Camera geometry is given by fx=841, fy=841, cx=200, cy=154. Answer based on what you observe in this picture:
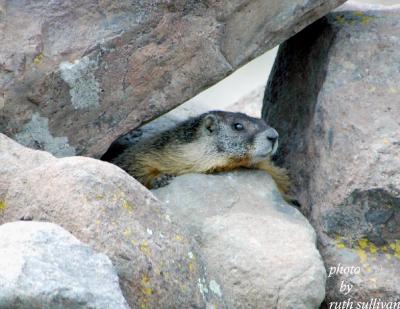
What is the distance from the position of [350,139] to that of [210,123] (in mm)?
1420

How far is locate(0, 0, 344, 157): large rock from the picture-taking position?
219 inches

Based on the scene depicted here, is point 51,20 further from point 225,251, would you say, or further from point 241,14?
point 225,251

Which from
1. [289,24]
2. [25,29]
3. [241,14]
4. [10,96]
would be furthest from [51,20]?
[289,24]

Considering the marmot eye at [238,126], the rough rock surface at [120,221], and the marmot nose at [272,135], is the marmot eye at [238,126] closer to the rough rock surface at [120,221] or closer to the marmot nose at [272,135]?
the marmot nose at [272,135]

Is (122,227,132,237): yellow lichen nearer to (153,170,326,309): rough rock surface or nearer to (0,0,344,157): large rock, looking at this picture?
(153,170,326,309): rough rock surface

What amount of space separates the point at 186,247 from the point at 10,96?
1644mm

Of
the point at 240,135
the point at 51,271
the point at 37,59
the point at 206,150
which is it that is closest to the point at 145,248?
the point at 51,271

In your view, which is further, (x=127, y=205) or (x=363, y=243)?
(x=363, y=243)

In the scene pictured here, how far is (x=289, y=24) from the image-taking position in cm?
620

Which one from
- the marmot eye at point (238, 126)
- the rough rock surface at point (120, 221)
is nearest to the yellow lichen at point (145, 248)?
the rough rock surface at point (120, 221)

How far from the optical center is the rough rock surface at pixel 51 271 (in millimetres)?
3654

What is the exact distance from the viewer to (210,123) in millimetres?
7117

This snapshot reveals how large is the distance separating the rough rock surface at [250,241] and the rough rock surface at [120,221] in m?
0.34

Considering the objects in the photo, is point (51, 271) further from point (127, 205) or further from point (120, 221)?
point (127, 205)
